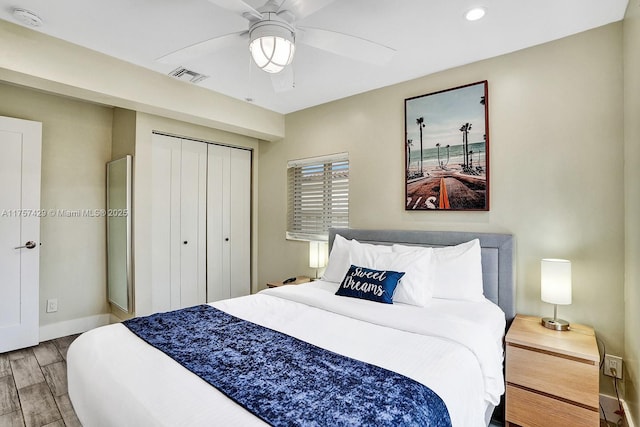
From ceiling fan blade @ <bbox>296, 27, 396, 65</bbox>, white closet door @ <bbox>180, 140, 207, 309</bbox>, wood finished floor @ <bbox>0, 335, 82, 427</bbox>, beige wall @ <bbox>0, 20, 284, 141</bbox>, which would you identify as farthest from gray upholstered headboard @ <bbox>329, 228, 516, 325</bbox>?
wood finished floor @ <bbox>0, 335, 82, 427</bbox>

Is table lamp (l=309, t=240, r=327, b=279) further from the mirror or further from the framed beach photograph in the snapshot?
the mirror

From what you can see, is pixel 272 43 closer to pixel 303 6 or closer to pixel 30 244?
pixel 303 6

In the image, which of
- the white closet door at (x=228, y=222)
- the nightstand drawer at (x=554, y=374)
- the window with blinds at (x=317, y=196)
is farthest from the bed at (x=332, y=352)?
the white closet door at (x=228, y=222)

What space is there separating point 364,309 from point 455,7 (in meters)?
1.95

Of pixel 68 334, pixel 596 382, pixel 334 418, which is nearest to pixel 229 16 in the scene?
pixel 334 418

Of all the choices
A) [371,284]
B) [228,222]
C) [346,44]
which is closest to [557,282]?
[371,284]

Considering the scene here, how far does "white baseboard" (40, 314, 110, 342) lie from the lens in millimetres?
3486

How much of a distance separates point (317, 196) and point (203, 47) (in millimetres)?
2279

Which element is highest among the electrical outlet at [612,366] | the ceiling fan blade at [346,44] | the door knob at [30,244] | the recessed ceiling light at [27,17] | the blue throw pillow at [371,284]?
the recessed ceiling light at [27,17]

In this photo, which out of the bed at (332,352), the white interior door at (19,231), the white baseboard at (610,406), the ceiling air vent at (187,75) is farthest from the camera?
the white interior door at (19,231)

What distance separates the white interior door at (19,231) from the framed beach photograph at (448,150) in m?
3.57

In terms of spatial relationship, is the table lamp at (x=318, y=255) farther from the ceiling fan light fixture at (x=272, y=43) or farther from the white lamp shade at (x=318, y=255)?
the ceiling fan light fixture at (x=272, y=43)

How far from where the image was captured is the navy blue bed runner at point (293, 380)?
112 cm

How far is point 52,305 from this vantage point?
3539 millimetres
